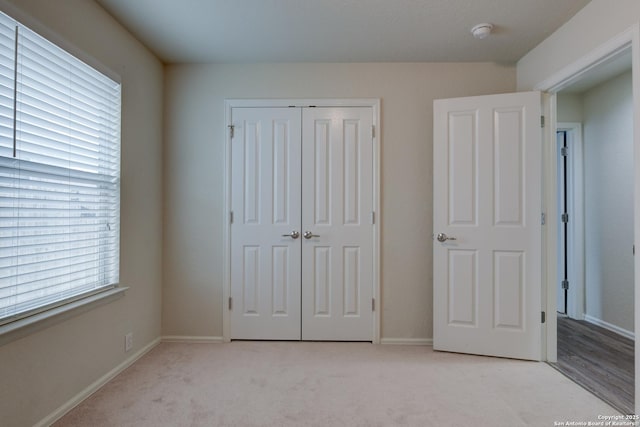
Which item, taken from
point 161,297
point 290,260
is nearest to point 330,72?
point 290,260

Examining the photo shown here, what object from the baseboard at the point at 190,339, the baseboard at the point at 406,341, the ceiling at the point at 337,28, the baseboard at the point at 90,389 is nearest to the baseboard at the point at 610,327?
the baseboard at the point at 406,341

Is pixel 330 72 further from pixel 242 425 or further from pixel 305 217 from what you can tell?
pixel 242 425

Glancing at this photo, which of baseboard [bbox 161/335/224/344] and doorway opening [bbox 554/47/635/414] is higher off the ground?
doorway opening [bbox 554/47/635/414]

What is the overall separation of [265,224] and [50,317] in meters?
1.61

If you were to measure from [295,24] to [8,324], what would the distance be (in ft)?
7.85

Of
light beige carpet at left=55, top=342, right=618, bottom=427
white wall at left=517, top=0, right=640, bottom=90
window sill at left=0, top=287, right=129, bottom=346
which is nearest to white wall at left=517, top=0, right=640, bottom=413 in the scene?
white wall at left=517, top=0, right=640, bottom=90

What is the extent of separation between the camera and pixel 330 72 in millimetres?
2984

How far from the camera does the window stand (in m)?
1.58

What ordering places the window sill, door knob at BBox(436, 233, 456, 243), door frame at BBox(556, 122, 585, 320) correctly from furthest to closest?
door frame at BBox(556, 122, 585, 320)
door knob at BBox(436, 233, 456, 243)
the window sill

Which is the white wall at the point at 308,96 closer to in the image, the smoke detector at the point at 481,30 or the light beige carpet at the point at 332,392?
the light beige carpet at the point at 332,392

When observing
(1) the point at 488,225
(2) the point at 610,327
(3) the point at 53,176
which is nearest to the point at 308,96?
(1) the point at 488,225

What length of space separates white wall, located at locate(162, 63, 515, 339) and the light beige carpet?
445 millimetres

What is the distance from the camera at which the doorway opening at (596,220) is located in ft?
9.89

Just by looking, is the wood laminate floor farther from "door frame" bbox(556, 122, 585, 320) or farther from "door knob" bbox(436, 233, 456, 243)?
"door knob" bbox(436, 233, 456, 243)
